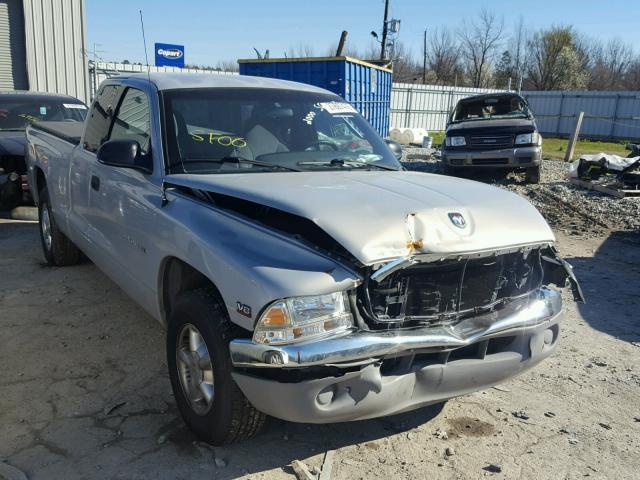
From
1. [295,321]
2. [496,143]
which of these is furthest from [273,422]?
[496,143]

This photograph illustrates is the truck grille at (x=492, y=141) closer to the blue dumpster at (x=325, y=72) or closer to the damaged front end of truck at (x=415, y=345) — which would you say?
the blue dumpster at (x=325, y=72)

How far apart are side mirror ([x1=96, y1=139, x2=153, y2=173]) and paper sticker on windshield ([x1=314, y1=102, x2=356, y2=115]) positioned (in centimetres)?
138

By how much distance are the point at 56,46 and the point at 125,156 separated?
14594 mm

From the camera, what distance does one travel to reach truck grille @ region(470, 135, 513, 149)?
12.2 meters

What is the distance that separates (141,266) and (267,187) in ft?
3.44

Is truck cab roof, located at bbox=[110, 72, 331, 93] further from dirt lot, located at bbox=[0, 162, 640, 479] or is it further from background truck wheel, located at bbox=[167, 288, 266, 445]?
dirt lot, located at bbox=[0, 162, 640, 479]

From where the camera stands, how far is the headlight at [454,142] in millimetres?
12641

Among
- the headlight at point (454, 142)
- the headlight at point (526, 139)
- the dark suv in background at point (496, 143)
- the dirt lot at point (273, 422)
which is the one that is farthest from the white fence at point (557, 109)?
the dirt lot at point (273, 422)

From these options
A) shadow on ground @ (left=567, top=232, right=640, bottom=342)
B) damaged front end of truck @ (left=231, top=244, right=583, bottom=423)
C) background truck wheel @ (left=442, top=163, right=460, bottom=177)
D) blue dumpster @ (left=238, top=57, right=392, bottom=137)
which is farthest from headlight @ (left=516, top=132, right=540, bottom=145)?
damaged front end of truck @ (left=231, top=244, right=583, bottom=423)

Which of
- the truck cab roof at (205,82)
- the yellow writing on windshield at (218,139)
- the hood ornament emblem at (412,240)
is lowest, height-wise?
the hood ornament emblem at (412,240)

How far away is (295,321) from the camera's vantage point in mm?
2473

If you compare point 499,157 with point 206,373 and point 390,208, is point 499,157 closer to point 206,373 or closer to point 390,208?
point 390,208

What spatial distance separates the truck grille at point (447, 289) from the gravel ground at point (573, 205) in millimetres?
6153

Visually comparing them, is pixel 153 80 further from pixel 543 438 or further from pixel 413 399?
pixel 543 438
